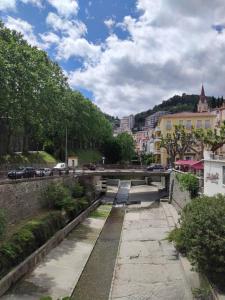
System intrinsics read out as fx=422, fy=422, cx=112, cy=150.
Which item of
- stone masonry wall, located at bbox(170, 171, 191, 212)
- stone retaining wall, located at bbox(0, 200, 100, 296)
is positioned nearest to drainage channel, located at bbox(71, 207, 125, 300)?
stone retaining wall, located at bbox(0, 200, 100, 296)

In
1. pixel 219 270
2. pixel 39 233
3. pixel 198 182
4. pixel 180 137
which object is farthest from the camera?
pixel 180 137

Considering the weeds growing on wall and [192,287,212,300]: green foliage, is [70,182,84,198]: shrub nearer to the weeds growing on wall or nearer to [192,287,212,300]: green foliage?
the weeds growing on wall

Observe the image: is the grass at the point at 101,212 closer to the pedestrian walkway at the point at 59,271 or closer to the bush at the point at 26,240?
the pedestrian walkway at the point at 59,271

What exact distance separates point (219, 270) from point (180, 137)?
207 feet

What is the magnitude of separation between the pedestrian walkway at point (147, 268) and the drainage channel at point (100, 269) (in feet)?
2.01

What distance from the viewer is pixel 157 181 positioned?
366ft

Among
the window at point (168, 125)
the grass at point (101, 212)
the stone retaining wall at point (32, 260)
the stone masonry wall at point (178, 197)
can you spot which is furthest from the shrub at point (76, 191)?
the window at point (168, 125)

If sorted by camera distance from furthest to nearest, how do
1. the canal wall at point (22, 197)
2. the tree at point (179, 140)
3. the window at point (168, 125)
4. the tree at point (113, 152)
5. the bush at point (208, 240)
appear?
1. the tree at point (113, 152)
2. the window at point (168, 125)
3. the tree at point (179, 140)
4. the canal wall at point (22, 197)
5. the bush at point (208, 240)

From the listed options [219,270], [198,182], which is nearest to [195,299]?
[219,270]

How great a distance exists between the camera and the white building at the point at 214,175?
3578 cm

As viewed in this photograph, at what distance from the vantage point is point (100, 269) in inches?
1252

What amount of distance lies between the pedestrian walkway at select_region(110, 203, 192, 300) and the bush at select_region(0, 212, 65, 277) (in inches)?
252

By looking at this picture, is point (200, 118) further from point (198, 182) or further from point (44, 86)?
point (198, 182)

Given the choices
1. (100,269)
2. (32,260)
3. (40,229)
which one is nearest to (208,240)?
(100,269)
